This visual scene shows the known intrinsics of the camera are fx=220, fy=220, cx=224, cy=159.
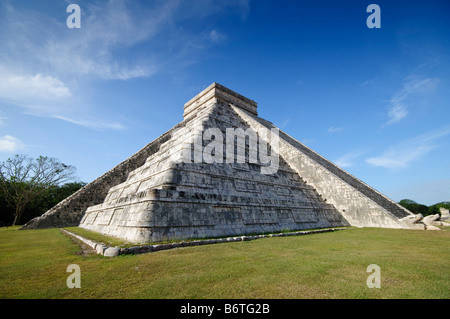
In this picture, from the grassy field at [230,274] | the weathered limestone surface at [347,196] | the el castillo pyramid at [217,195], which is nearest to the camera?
the grassy field at [230,274]

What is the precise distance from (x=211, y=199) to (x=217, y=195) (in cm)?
35

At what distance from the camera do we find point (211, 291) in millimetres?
2896

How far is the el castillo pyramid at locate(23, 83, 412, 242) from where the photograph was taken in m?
6.90

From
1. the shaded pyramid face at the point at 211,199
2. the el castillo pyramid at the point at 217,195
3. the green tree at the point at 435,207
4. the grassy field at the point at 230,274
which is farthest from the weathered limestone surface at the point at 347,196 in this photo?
the green tree at the point at 435,207

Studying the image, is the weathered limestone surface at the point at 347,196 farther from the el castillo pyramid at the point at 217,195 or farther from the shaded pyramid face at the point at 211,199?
the shaded pyramid face at the point at 211,199

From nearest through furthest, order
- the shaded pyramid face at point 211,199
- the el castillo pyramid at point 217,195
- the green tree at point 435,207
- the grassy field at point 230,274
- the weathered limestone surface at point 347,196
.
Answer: the grassy field at point 230,274 < the shaded pyramid face at point 211,199 < the el castillo pyramid at point 217,195 < the weathered limestone surface at point 347,196 < the green tree at point 435,207

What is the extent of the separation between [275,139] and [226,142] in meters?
7.32

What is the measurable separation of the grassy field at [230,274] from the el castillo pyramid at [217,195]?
188cm

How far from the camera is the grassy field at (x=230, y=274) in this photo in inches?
112

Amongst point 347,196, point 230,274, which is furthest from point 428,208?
point 230,274

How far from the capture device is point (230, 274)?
3.55 m

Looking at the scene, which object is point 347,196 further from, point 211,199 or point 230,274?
point 230,274
